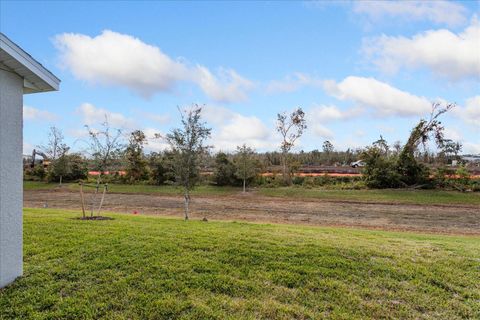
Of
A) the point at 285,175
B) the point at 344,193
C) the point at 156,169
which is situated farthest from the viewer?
the point at 156,169

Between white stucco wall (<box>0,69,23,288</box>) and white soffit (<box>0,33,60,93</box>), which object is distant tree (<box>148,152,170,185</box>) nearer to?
white soffit (<box>0,33,60,93</box>)

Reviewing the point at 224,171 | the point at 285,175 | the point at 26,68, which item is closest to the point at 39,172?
the point at 224,171

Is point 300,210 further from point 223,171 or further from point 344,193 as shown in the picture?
point 223,171

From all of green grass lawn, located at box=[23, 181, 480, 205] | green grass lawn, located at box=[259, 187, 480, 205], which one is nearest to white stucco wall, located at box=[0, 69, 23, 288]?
green grass lawn, located at box=[23, 181, 480, 205]

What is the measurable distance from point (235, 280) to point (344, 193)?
21.6 metres

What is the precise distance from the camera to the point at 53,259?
231 inches

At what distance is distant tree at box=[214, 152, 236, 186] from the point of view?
2969 centimetres

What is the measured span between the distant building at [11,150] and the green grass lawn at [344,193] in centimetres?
1662

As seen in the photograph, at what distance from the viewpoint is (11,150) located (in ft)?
16.9

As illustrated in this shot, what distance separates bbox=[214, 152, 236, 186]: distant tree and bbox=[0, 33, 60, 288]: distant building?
24.3 metres

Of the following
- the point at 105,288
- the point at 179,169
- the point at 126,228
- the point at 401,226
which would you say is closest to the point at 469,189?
the point at 401,226

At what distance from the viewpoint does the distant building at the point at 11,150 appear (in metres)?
4.96

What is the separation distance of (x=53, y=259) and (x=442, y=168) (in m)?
28.5

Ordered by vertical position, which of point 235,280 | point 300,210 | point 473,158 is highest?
point 473,158
